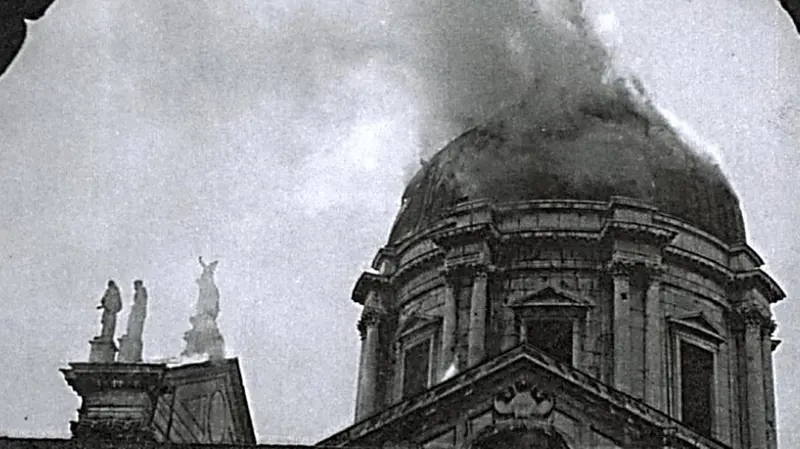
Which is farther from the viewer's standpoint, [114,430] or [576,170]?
[576,170]

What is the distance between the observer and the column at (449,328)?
3481 centimetres

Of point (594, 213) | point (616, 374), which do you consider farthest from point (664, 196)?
point (616, 374)

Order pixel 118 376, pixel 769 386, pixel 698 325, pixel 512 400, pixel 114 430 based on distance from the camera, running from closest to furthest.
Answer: pixel 114 430
pixel 118 376
pixel 512 400
pixel 698 325
pixel 769 386

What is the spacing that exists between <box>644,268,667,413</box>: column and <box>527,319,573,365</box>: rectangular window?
5.87 feet

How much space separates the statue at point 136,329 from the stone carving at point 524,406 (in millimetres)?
6871

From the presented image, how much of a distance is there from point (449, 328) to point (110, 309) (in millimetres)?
9565

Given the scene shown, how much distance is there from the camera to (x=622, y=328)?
34188 mm

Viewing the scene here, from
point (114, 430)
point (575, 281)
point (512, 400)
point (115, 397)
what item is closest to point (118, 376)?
point (115, 397)

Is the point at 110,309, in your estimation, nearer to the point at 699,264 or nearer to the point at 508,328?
the point at 508,328

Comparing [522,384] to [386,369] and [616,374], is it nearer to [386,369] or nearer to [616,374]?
[616,374]

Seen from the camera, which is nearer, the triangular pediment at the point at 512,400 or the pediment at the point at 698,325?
the triangular pediment at the point at 512,400

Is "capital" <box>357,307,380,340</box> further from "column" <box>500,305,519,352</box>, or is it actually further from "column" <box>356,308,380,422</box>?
"column" <box>500,305,519,352</box>

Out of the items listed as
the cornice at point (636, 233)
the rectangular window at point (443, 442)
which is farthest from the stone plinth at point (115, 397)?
the cornice at point (636, 233)

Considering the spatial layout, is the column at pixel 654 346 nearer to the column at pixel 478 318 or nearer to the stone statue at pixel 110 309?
the column at pixel 478 318
